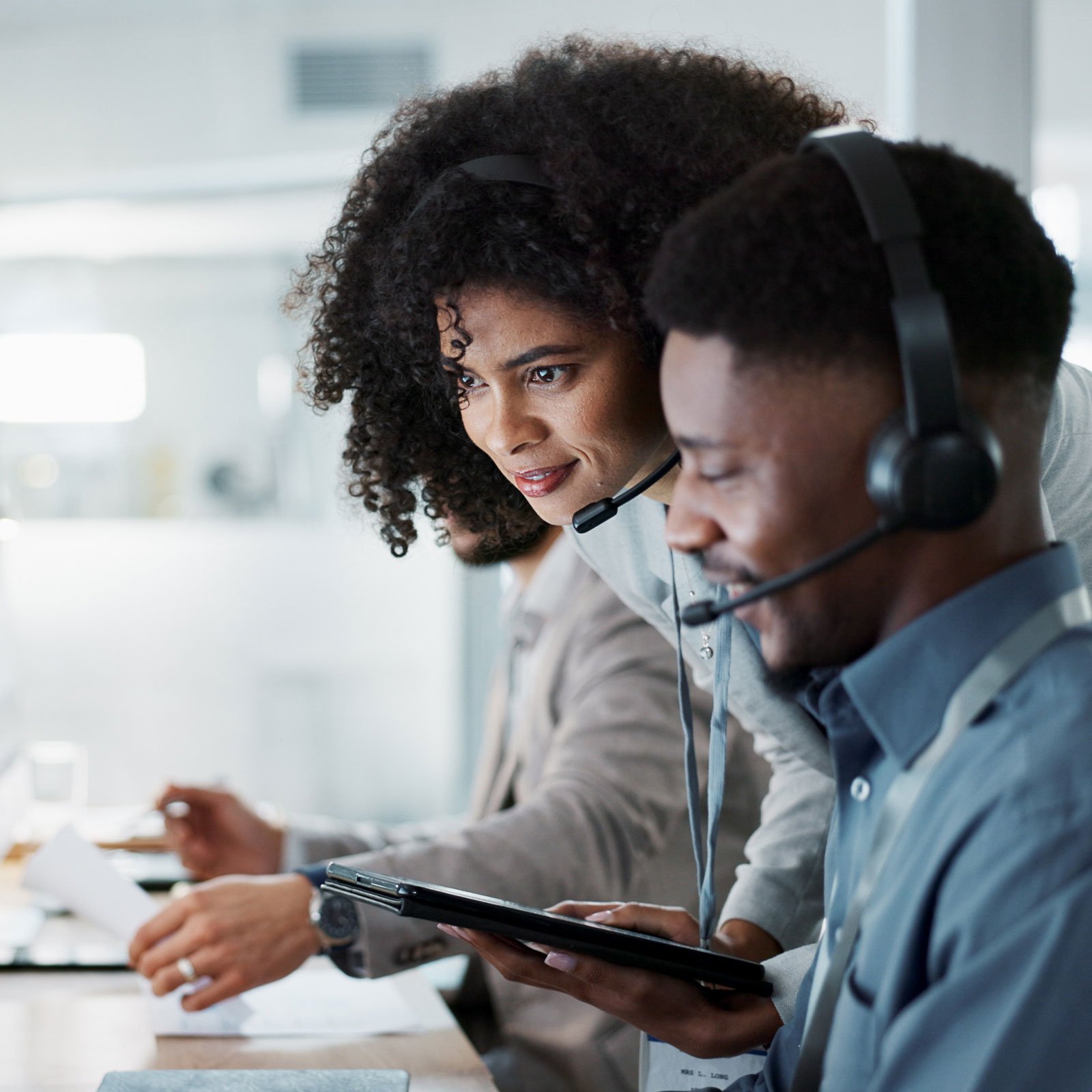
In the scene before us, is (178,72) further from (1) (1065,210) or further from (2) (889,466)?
(2) (889,466)

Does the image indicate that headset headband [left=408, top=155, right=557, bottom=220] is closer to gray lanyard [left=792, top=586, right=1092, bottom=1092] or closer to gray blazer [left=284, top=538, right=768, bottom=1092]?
gray lanyard [left=792, top=586, right=1092, bottom=1092]

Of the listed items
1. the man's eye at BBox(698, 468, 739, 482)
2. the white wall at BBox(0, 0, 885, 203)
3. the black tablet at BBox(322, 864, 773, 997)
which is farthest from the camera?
the white wall at BBox(0, 0, 885, 203)

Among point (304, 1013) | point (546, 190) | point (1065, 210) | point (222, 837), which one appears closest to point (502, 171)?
point (546, 190)

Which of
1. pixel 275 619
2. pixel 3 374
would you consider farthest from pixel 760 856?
pixel 3 374

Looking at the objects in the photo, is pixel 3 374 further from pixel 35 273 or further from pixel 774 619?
pixel 774 619

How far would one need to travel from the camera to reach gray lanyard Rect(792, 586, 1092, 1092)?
2.04ft

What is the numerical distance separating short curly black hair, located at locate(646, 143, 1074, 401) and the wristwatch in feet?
2.71

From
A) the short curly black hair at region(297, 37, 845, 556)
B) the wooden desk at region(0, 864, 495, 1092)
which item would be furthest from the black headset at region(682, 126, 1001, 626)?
the wooden desk at region(0, 864, 495, 1092)

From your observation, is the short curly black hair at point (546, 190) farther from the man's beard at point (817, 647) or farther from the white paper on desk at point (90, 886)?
the white paper on desk at point (90, 886)

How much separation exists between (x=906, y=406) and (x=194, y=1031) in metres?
0.99

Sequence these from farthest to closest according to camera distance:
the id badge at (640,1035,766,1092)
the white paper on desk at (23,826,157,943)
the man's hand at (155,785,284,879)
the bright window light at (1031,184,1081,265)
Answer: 1. the bright window light at (1031,184,1081,265)
2. the man's hand at (155,785,284,879)
3. the white paper on desk at (23,826,157,943)
4. the id badge at (640,1035,766,1092)

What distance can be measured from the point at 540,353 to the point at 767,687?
0.39 m

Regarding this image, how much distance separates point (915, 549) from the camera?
65cm

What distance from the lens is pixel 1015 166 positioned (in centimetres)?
198
